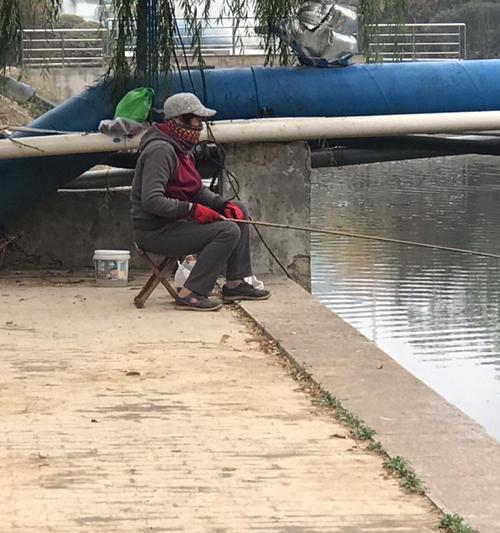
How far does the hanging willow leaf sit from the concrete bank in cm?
198

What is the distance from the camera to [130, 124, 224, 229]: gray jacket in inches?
332

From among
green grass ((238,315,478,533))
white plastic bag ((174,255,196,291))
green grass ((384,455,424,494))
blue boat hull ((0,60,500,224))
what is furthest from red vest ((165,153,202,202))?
green grass ((384,455,424,494))

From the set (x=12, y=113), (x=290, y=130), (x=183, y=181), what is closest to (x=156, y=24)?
(x=183, y=181)

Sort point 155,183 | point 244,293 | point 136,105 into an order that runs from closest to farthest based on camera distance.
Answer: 1. point 155,183
2. point 244,293
3. point 136,105

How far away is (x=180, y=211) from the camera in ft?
27.8

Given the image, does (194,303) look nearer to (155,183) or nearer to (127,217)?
(155,183)

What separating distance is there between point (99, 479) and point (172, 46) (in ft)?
16.6

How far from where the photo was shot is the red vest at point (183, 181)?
28.6 feet

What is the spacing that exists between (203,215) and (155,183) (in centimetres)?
38

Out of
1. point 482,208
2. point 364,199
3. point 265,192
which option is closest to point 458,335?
point 265,192

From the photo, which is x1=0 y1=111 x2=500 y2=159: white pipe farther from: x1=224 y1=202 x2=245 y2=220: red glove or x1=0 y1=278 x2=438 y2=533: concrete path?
x1=0 y1=278 x2=438 y2=533: concrete path

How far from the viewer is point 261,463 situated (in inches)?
200

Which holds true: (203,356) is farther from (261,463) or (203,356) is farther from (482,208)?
(482,208)

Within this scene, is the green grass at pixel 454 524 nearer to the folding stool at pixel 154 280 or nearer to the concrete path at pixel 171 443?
the concrete path at pixel 171 443
